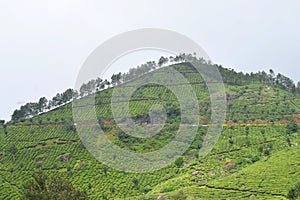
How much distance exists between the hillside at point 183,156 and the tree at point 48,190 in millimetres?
10773

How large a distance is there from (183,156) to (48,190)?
29.9 meters

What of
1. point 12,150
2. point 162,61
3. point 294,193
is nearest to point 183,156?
point 294,193

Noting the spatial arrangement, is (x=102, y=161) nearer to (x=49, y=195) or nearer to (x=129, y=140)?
(x=129, y=140)

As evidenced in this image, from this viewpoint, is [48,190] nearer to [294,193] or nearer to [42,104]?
[294,193]

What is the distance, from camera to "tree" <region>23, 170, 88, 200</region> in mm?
22781

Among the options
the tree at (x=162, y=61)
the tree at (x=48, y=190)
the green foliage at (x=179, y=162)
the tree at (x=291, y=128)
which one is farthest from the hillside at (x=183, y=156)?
the tree at (x=162, y=61)

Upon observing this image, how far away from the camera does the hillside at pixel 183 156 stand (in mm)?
35062

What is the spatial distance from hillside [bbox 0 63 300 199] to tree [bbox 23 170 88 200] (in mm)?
10773

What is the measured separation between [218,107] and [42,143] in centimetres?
3018

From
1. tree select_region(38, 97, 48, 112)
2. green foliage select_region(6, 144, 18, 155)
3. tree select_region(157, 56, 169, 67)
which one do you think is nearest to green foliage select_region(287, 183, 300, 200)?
green foliage select_region(6, 144, 18, 155)

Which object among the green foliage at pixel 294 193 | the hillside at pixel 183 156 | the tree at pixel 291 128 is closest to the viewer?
the green foliage at pixel 294 193

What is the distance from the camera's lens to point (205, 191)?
3319 cm

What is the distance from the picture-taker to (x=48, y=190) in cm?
2364

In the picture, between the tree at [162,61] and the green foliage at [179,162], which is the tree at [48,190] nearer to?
the green foliage at [179,162]
